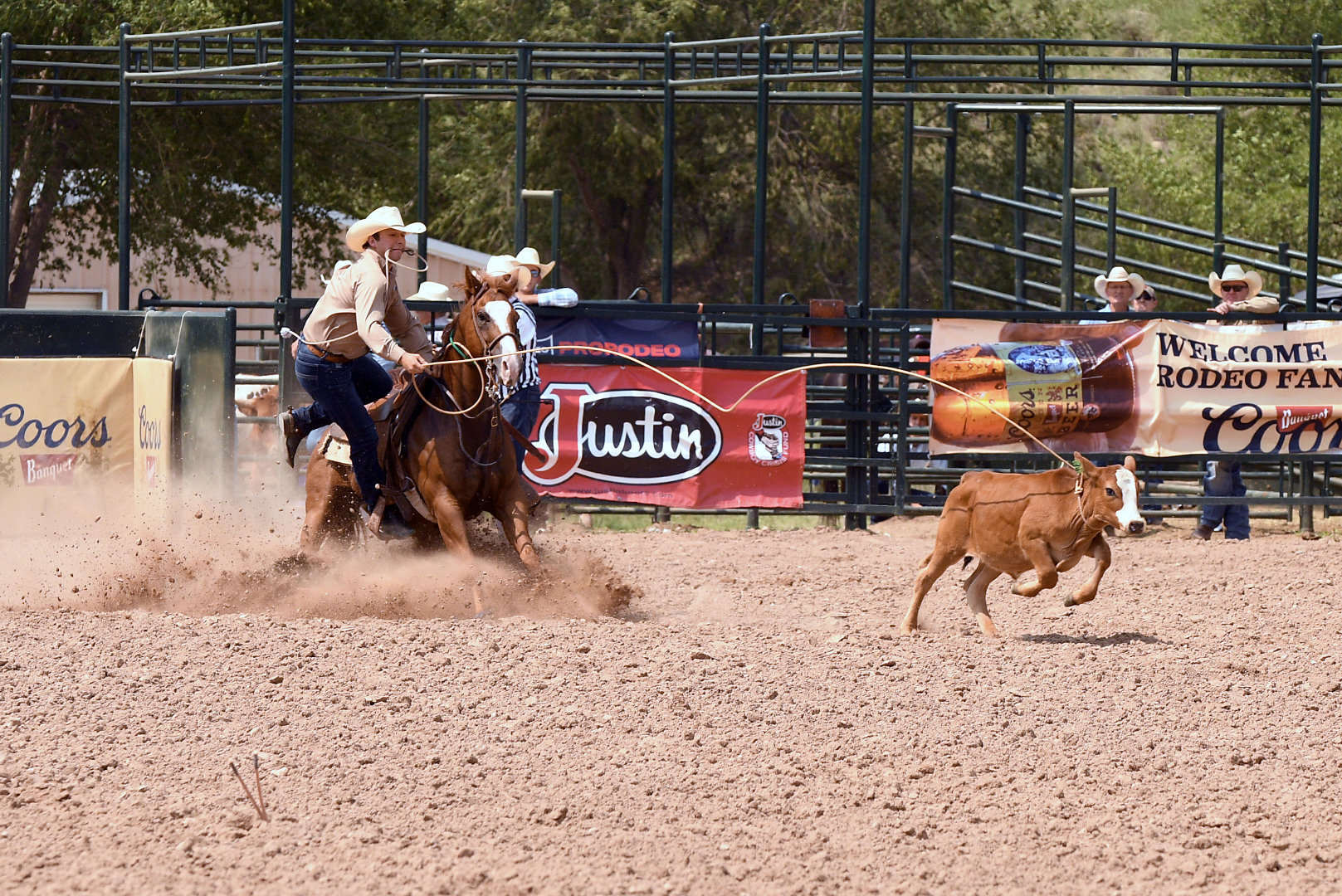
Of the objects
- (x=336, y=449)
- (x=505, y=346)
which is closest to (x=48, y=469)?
(x=336, y=449)

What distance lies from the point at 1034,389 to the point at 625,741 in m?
7.73

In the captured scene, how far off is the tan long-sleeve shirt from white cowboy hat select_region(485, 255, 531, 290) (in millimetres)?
1356

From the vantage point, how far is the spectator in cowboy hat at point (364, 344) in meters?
8.32

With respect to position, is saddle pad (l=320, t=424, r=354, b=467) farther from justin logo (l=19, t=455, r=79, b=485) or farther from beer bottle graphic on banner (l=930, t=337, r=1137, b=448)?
beer bottle graphic on banner (l=930, t=337, r=1137, b=448)

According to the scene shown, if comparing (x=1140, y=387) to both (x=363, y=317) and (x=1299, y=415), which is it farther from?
(x=363, y=317)

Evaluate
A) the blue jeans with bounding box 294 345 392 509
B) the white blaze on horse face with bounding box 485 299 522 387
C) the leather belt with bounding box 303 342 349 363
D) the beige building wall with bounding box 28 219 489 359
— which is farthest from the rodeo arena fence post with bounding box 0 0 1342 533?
the beige building wall with bounding box 28 219 489 359

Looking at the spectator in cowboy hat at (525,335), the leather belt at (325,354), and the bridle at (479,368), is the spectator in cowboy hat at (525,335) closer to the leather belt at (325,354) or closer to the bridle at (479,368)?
the bridle at (479,368)

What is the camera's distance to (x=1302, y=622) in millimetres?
8602

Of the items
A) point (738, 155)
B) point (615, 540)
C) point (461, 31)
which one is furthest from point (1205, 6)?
point (615, 540)

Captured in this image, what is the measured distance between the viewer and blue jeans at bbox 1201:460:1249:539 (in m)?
13.1

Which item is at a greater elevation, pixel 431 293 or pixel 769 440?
pixel 431 293

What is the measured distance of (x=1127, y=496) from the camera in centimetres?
757

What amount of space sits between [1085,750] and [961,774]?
0.56 m

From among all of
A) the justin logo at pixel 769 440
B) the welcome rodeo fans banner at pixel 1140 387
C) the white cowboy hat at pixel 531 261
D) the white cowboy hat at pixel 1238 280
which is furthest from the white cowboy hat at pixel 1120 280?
the white cowboy hat at pixel 531 261
